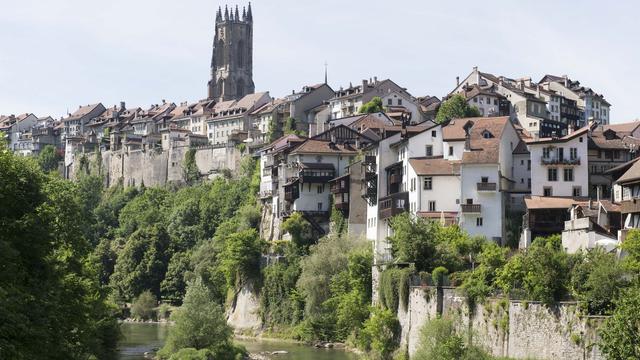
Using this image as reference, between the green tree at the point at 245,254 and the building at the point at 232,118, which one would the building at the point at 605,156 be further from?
the building at the point at 232,118

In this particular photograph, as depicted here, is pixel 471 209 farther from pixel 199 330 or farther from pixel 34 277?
pixel 34 277

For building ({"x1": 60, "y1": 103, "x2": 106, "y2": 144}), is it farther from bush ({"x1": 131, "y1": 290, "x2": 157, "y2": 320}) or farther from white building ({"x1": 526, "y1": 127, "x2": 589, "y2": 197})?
white building ({"x1": 526, "y1": 127, "x2": 589, "y2": 197})

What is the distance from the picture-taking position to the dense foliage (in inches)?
968

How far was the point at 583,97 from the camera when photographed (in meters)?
121

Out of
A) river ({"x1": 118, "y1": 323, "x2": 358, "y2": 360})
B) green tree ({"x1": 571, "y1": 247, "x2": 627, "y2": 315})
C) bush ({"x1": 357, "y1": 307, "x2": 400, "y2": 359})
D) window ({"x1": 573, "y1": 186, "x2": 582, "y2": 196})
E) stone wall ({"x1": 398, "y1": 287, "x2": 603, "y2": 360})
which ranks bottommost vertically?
river ({"x1": 118, "y1": 323, "x2": 358, "y2": 360})

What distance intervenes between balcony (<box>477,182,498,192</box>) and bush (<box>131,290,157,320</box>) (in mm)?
45174

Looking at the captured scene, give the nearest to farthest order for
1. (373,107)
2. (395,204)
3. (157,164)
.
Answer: (395,204) < (373,107) < (157,164)

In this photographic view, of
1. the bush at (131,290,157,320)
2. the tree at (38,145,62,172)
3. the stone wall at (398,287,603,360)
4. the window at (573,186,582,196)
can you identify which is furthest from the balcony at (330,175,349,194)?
the tree at (38,145,62,172)

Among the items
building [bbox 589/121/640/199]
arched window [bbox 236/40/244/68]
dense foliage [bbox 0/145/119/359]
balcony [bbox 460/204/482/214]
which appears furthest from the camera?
arched window [bbox 236/40/244/68]

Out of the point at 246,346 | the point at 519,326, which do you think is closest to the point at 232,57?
the point at 246,346

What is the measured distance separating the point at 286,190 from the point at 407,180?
61.8ft

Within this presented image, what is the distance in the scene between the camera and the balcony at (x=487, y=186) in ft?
213

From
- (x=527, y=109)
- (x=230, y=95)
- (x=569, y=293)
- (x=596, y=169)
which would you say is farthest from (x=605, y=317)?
(x=230, y=95)

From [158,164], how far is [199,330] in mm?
81514
